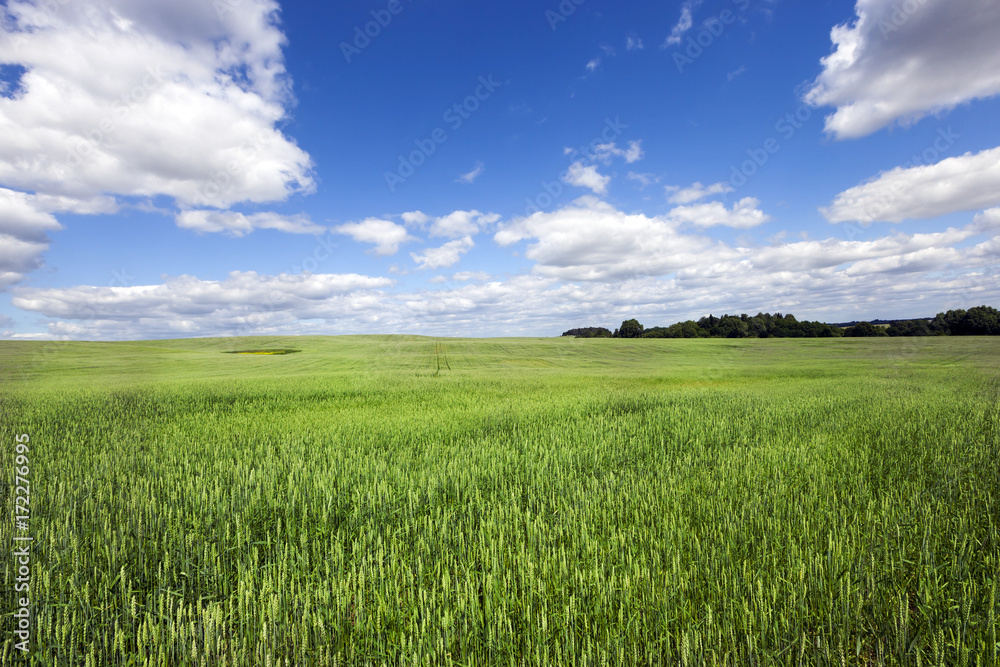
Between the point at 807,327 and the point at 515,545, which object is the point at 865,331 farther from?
the point at 515,545

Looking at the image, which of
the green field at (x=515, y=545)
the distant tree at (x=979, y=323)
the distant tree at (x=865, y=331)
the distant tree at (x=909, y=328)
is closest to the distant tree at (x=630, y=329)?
the distant tree at (x=865, y=331)

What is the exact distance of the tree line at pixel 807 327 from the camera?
7094 centimetres

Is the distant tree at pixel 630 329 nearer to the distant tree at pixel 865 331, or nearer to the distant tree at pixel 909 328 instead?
the distant tree at pixel 865 331

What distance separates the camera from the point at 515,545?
4.20 m

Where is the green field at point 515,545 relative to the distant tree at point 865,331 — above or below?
below

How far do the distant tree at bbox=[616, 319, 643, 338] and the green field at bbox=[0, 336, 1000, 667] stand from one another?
332 feet

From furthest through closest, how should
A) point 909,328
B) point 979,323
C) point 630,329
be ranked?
point 630,329
point 909,328
point 979,323

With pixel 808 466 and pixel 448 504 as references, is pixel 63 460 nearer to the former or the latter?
pixel 448 504

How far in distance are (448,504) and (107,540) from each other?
374 centimetres

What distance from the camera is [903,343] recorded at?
59438mm

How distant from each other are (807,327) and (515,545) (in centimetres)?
10628

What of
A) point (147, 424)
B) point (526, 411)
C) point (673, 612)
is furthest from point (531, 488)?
point (147, 424)

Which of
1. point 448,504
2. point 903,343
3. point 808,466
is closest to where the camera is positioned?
point 448,504

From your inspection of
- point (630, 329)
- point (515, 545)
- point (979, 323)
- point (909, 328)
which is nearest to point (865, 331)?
point (909, 328)
